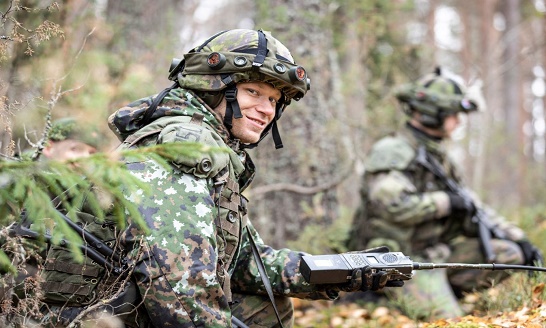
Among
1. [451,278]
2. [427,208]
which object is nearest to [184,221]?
[427,208]

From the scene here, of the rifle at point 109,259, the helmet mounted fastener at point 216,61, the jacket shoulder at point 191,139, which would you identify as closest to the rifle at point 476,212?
the helmet mounted fastener at point 216,61

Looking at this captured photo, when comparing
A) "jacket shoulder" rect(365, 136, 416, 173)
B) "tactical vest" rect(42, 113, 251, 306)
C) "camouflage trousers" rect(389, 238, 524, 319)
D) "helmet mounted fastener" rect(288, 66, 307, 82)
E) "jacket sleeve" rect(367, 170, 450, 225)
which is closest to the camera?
"tactical vest" rect(42, 113, 251, 306)

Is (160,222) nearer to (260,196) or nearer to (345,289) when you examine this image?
(345,289)

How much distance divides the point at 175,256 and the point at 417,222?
4.00 meters

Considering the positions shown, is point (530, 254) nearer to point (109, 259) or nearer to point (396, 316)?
point (396, 316)

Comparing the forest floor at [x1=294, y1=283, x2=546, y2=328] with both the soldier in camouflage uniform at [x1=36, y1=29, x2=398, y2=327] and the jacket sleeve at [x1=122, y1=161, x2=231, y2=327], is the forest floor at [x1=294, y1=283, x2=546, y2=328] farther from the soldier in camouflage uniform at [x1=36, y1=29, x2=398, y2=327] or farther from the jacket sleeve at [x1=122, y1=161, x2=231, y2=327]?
the jacket sleeve at [x1=122, y1=161, x2=231, y2=327]

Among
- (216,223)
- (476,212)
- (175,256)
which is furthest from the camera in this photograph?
(476,212)

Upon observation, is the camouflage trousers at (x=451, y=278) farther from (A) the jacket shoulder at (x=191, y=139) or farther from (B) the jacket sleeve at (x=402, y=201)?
(A) the jacket shoulder at (x=191, y=139)

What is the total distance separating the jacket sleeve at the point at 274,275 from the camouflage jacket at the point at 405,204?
270cm

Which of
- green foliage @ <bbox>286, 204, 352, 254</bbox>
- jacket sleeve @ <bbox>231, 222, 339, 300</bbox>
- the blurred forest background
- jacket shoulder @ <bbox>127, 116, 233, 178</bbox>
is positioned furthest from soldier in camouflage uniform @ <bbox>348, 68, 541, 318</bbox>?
jacket shoulder @ <bbox>127, 116, 233, 178</bbox>

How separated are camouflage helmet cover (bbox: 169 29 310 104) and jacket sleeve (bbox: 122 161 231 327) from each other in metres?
0.80

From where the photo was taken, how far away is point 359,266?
3182 millimetres

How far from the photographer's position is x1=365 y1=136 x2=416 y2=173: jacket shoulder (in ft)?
20.3

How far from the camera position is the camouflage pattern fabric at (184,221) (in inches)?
104
